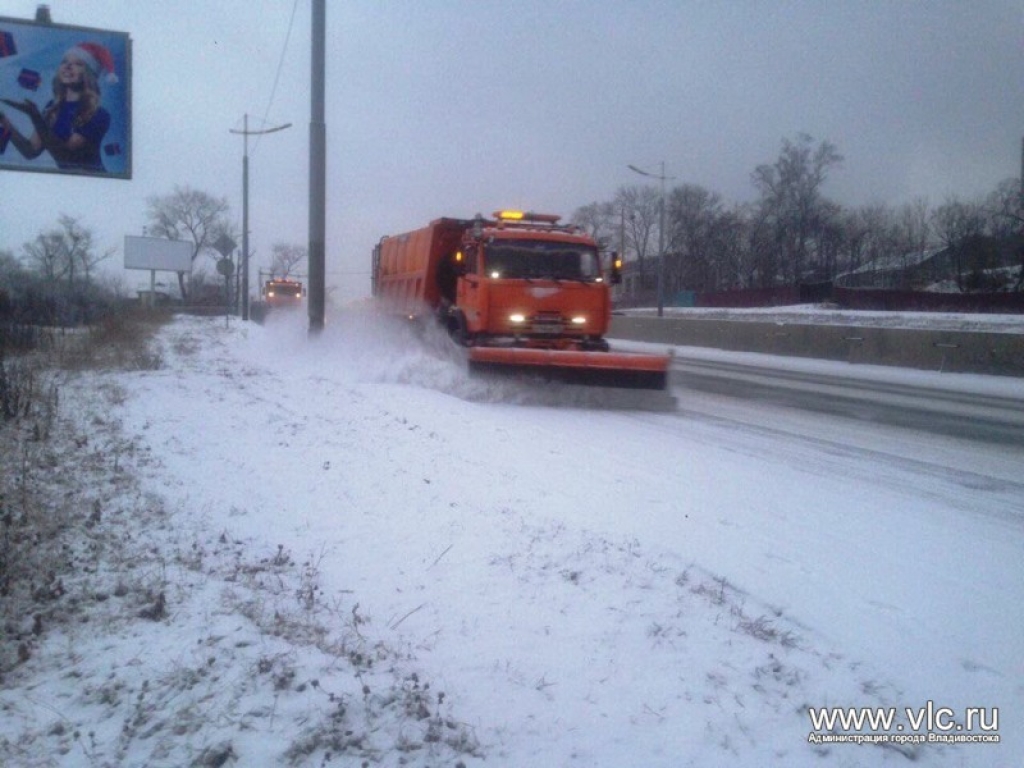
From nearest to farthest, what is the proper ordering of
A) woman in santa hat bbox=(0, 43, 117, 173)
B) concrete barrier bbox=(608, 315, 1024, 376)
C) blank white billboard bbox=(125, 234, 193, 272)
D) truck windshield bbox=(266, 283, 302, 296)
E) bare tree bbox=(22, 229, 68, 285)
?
woman in santa hat bbox=(0, 43, 117, 173), concrete barrier bbox=(608, 315, 1024, 376), bare tree bbox=(22, 229, 68, 285), truck windshield bbox=(266, 283, 302, 296), blank white billboard bbox=(125, 234, 193, 272)

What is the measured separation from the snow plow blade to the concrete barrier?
10940mm

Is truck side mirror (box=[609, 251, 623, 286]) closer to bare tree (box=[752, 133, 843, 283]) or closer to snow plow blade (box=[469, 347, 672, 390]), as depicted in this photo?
snow plow blade (box=[469, 347, 672, 390])

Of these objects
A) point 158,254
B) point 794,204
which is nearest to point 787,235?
point 794,204

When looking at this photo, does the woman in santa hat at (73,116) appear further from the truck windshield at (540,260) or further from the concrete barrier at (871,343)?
the concrete barrier at (871,343)

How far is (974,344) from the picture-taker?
20.3 m

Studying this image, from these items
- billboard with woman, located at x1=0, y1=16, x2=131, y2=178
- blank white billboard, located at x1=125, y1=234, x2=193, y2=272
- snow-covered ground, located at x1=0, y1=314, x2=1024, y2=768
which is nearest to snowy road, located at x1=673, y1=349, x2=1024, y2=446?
snow-covered ground, located at x1=0, y1=314, x2=1024, y2=768

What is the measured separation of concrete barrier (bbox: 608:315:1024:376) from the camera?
19.9 metres

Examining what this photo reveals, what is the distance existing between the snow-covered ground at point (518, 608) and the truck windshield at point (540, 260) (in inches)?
231

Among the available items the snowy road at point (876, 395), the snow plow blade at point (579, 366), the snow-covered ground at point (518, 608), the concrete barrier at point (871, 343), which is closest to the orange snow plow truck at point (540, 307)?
the snow plow blade at point (579, 366)

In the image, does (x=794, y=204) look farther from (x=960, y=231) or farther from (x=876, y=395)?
(x=876, y=395)

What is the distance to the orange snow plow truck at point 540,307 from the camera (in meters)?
13.5

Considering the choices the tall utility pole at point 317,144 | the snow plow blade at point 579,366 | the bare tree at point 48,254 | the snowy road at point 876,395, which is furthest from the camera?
the bare tree at point 48,254

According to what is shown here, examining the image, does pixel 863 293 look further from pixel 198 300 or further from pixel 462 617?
pixel 198 300

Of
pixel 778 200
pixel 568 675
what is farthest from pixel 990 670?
pixel 778 200
